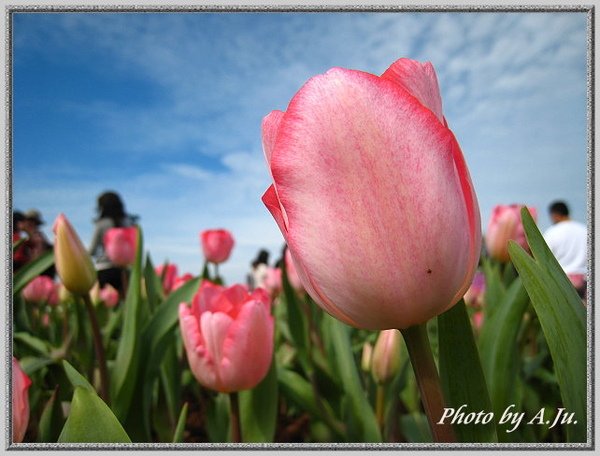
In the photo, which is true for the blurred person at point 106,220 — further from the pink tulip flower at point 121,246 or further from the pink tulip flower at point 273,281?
the pink tulip flower at point 273,281

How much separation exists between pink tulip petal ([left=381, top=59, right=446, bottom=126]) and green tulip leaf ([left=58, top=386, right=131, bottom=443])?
0.34m

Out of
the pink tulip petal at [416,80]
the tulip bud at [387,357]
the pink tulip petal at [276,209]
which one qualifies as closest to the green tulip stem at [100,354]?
the tulip bud at [387,357]

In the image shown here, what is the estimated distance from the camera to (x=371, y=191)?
0.30 m

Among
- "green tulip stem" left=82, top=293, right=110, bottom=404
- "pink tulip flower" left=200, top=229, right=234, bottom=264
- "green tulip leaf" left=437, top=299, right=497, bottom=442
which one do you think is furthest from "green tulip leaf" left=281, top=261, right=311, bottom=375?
"pink tulip flower" left=200, top=229, right=234, bottom=264

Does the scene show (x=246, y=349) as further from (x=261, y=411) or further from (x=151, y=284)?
(x=151, y=284)

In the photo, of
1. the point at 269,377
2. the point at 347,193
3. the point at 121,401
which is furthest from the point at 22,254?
the point at 347,193

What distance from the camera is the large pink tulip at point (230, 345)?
61 cm

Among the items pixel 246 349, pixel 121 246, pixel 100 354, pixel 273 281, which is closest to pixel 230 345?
pixel 246 349

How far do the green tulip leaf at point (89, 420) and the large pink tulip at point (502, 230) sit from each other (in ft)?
3.20

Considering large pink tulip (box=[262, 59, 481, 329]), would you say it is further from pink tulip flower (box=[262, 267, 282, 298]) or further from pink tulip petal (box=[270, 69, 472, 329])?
pink tulip flower (box=[262, 267, 282, 298])

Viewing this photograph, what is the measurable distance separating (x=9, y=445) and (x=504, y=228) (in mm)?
1126

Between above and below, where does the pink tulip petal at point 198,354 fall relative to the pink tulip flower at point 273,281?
below

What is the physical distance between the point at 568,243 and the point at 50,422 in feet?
2.42

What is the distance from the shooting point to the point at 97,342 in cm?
75
